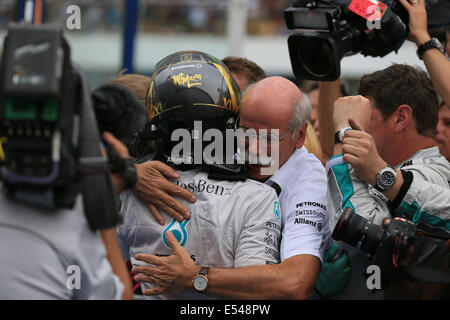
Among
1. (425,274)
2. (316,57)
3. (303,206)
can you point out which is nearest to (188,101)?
(303,206)

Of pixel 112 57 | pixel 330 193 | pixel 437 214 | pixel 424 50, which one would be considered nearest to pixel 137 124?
pixel 330 193

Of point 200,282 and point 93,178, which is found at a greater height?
point 93,178

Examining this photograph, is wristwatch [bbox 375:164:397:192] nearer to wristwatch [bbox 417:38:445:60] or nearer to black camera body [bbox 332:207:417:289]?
black camera body [bbox 332:207:417:289]

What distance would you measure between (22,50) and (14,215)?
42 cm

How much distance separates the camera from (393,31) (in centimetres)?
264

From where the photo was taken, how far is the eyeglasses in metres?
2.35

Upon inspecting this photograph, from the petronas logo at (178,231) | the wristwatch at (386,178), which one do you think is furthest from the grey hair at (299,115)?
the petronas logo at (178,231)

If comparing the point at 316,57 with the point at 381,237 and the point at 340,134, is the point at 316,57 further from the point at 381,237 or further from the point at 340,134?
the point at 381,237

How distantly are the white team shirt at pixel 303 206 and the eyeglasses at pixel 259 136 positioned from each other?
0.14 meters

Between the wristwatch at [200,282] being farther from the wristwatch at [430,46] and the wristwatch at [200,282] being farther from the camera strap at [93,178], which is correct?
the wristwatch at [430,46]

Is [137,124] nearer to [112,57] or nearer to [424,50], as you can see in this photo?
[424,50]

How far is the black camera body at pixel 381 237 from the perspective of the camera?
214 cm

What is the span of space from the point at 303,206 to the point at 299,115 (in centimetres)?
35

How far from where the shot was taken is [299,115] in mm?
2420
